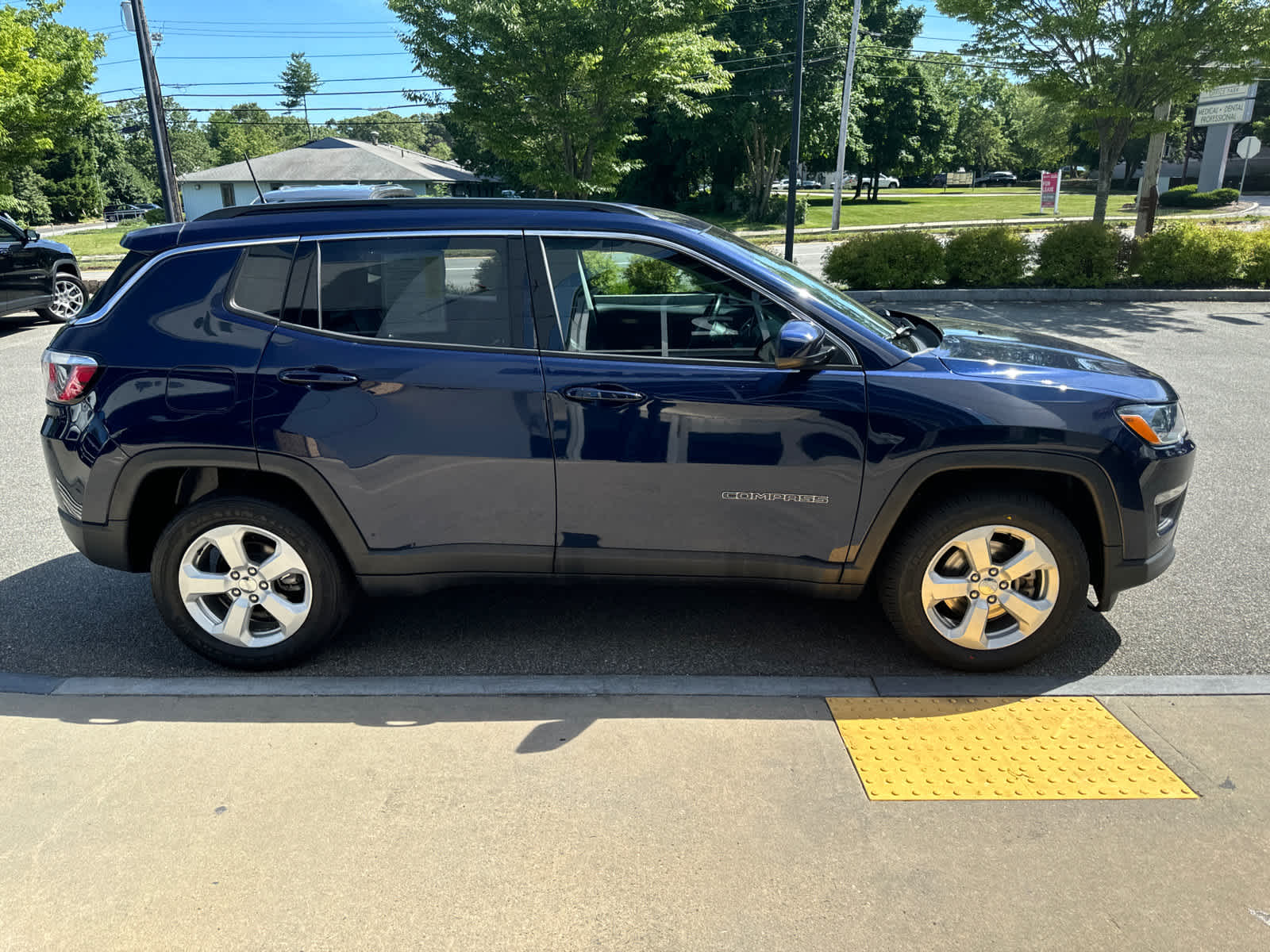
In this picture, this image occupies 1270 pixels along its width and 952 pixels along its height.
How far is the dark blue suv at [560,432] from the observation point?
3.39m

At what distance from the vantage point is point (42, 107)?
Answer: 53.7 ft

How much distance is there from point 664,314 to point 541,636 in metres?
1.55

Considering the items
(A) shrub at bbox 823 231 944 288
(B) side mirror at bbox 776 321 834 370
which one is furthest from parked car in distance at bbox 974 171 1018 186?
(B) side mirror at bbox 776 321 834 370

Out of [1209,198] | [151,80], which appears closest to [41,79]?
[151,80]

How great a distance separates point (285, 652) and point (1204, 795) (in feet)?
11.1

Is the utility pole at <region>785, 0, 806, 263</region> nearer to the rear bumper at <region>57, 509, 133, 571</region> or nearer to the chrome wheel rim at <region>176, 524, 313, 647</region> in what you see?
the chrome wheel rim at <region>176, 524, 313, 647</region>

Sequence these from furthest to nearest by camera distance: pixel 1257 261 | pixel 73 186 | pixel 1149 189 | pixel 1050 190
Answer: pixel 73 186
pixel 1050 190
pixel 1149 189
pixel 1257 261

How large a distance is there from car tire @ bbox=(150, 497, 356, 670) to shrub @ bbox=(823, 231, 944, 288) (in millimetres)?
12059

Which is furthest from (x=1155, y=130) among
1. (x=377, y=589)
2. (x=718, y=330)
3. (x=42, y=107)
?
(x=42, y=107)

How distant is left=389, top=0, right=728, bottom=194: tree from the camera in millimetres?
14445

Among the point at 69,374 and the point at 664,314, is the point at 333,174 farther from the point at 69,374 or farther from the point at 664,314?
the point at 664,314

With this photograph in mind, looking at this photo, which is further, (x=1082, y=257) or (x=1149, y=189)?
(x=1149, y=189)

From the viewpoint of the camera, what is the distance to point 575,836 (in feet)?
9.02

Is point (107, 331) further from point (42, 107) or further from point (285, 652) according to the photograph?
point (42, 107)
